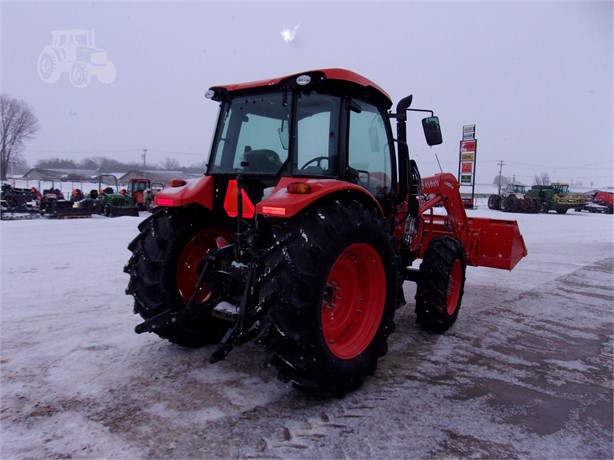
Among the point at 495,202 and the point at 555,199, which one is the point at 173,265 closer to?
the point at 495,202

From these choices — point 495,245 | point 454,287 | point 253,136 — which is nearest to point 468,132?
point 495,245

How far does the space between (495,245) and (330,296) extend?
3956 millimetres

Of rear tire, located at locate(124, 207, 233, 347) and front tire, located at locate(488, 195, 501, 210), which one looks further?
front tire, located at locate(488, 195, 501, 210)

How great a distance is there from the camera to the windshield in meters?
3.73

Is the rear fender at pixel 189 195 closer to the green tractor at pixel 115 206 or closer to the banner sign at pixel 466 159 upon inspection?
the green tractor at pixel 115 206

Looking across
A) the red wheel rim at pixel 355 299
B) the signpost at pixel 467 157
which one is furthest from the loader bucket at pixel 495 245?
the signpost at pixel 467 157

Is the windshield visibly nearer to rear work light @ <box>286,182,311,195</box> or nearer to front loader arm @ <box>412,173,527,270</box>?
rear work light @ <box>286,182,311,195</box>

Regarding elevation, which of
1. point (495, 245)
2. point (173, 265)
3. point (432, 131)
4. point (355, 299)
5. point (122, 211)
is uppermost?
point (432, 131)

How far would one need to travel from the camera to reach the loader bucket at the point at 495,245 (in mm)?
6344

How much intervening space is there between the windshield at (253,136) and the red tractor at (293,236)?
11 mm

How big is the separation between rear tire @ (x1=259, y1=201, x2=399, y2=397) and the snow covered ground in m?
0.28

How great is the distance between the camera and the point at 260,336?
9.37 feet

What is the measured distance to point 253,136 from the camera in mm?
4051

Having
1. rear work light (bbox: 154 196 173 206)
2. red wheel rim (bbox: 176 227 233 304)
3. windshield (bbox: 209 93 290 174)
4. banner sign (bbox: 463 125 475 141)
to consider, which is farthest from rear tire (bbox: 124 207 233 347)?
banner sign (bbox: 463 125 475 141)
